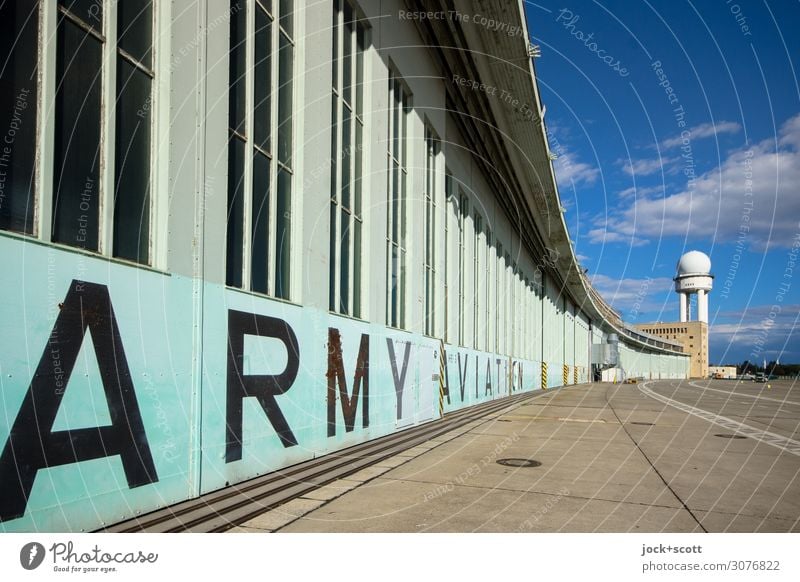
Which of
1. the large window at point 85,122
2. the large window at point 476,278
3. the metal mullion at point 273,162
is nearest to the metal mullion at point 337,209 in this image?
the metal mullion at point 273,162

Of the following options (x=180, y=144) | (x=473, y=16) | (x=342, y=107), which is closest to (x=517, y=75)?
(x=473, y=16)

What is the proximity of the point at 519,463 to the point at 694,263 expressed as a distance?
12837cm

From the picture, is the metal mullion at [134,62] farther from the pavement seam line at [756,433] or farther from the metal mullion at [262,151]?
the pavement seam line at [756,433]

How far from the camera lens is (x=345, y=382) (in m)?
10.2

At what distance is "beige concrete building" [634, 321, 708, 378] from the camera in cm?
13600

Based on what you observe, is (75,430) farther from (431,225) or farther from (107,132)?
(431,225)

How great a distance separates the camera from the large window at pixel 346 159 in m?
10.4

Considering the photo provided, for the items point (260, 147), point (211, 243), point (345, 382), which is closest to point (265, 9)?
point (260, 147)

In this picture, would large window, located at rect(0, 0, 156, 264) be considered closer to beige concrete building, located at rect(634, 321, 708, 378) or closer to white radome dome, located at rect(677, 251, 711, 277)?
white radome dome, located at rect(677, 251, 711, 277)

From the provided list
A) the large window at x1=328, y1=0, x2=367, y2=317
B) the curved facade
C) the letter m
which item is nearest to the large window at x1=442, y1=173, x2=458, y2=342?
the curved facade

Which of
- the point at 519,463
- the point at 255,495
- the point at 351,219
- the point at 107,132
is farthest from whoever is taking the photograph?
the point at 351,219

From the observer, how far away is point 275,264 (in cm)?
827
